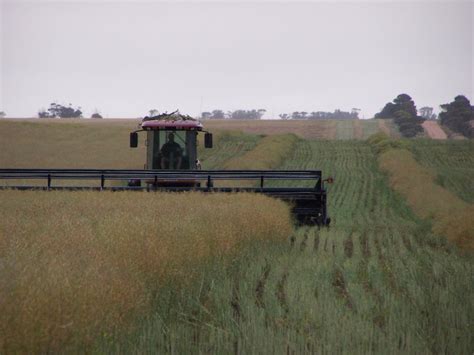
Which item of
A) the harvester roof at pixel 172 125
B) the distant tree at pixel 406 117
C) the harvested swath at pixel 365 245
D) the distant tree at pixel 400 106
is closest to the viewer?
the harvested swath at pixel 365 245

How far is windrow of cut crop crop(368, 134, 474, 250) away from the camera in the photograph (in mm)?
13547

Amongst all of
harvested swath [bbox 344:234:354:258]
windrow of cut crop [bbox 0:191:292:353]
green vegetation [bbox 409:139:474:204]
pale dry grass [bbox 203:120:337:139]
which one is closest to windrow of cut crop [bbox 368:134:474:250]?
green vegetation [bbox 409:139:474:204]

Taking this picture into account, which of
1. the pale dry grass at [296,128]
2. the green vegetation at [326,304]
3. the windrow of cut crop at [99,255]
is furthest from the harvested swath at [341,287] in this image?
the pale dry grass at [296,128]

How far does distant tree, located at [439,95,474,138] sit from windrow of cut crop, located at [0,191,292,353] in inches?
2742

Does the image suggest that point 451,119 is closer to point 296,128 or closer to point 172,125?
point 296,128

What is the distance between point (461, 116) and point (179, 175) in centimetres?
6813

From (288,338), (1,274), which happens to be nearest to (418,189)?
(288,338)

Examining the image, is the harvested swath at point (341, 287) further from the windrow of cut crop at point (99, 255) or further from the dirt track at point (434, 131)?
the dirt track at point (434, 131)

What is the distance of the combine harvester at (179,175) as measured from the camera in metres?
16.1

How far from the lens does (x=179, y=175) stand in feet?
54.0

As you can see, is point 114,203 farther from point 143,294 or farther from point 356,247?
point 143,294

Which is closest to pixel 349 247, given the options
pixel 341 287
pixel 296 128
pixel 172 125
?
pixel 341 287

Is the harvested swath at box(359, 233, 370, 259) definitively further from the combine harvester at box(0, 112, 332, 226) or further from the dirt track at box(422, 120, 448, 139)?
the dirt track at box(422, 120, 448, 139)

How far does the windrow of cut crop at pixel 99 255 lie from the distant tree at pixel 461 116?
69.6m
